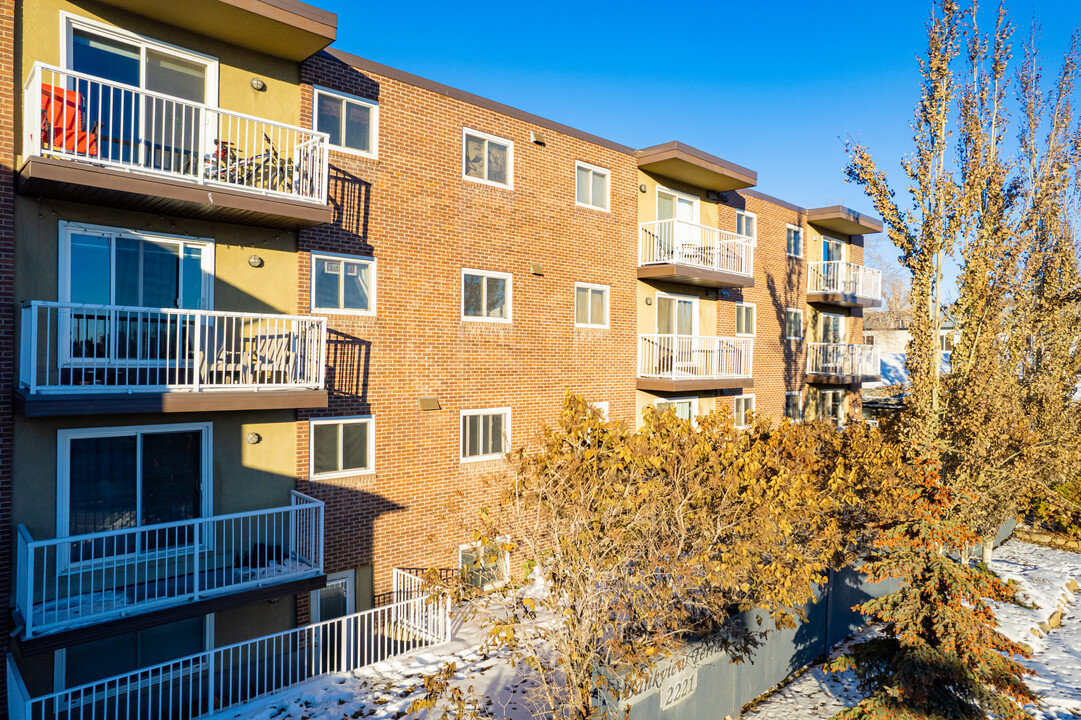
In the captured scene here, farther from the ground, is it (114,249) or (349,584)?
(114,249)

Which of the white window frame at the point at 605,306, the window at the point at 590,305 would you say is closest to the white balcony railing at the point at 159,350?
the white window frame at the point at 605,306

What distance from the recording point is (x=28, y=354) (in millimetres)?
8078

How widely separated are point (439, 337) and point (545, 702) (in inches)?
270

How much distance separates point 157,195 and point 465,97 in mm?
6843

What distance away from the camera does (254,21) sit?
9594 mm

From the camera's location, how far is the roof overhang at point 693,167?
54.0 feet

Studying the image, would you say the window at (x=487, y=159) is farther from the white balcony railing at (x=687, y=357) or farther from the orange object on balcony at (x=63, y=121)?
the orange object on balcony at (x=63, y=121)

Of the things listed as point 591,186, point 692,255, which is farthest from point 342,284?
point 692,255

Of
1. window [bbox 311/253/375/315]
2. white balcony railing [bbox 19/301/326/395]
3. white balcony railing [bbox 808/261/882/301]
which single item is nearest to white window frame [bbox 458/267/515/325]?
window [bbox 311/253/375/315]

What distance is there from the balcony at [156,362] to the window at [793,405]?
55.3ft

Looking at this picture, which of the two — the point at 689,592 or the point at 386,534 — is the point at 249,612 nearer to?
the point at 386,534

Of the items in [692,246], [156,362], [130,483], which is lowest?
[130,483]

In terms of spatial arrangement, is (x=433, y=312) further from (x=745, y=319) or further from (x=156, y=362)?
(x=745, y=319)

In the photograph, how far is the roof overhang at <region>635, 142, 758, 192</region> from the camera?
54.0 feet
